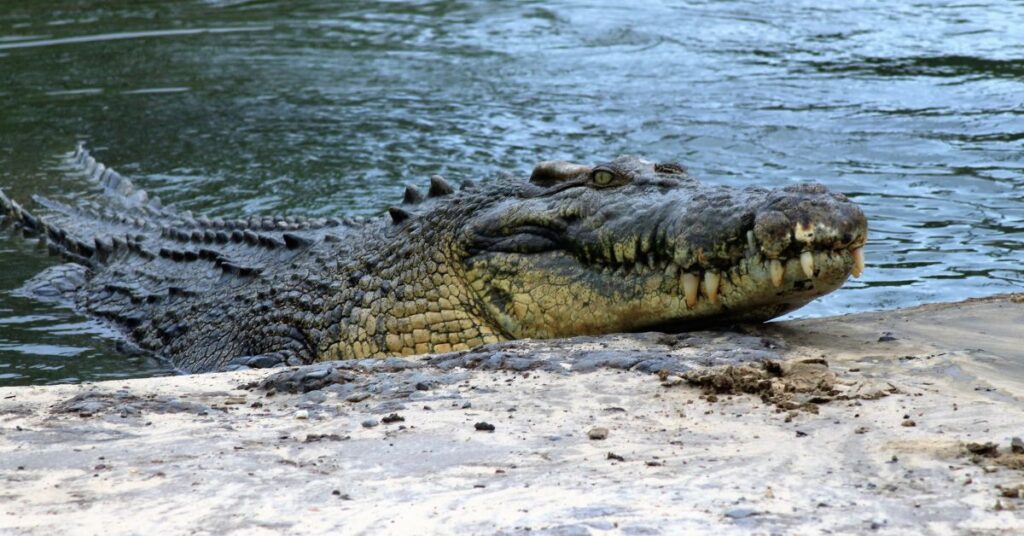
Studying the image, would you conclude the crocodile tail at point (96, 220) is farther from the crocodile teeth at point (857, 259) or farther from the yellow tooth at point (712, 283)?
the crocodile teeth at point (857, 259)

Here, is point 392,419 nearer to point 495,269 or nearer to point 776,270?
point 776,270

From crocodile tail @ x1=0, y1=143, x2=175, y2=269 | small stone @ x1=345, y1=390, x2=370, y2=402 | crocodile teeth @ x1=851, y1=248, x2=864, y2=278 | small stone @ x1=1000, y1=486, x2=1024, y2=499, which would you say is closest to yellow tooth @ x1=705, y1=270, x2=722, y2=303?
crocodile teeth @ x1=851, y1=248, x2=864, y2=278

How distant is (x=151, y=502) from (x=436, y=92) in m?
9.51

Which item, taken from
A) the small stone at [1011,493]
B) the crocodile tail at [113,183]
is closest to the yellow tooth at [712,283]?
the small stone at [1011,493]

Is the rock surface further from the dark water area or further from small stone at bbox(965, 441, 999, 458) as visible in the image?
the dark water area

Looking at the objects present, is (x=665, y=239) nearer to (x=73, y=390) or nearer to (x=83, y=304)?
(x=73, y=390)

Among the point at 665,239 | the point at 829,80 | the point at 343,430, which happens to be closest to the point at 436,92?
the point at 829,80

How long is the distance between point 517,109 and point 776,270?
24.6 feet

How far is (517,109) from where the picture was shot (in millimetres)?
11305

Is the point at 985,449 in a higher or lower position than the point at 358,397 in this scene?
higher

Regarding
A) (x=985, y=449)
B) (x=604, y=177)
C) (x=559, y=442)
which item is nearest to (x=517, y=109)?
(x=604, y=177)

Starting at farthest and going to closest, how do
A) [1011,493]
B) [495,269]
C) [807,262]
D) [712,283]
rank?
[495,269], [712,283], [807,262], [1011,493]

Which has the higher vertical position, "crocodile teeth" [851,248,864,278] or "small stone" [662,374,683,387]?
"crocodile teeth" [851,248,864,278]

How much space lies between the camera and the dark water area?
778cm
